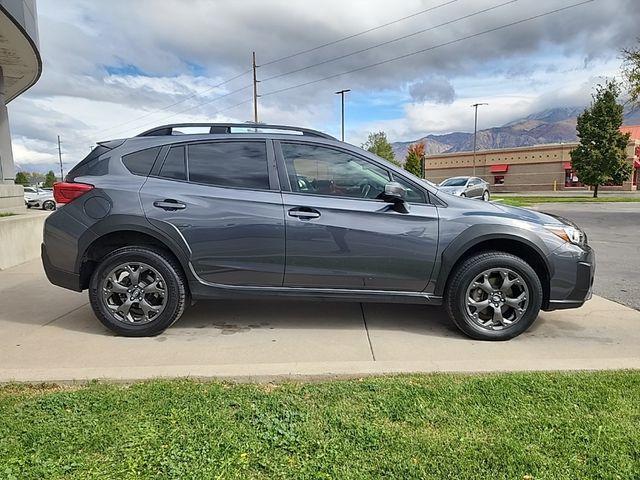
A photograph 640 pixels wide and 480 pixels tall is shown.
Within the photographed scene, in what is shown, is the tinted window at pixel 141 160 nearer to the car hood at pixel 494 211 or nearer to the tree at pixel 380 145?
the car hood at pixel 494 211

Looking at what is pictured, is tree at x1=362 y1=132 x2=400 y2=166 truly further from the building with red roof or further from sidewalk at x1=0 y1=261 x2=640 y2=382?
sidewalk at x1=0 y1=261 x2=640 y2=382

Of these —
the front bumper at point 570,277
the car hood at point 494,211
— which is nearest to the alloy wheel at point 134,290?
the car hood at point 494,211

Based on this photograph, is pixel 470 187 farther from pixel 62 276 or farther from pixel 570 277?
pixel 62 276

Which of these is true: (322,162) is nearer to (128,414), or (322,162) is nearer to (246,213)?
(246,213)

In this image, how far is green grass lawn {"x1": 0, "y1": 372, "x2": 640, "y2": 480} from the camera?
2.22 meters

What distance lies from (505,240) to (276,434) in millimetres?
2669

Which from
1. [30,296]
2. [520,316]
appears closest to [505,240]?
[520,316]

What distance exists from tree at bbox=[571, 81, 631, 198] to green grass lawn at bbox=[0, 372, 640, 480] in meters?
35.3

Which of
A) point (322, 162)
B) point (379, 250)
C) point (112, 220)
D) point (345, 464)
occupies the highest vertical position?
point (322, 162)

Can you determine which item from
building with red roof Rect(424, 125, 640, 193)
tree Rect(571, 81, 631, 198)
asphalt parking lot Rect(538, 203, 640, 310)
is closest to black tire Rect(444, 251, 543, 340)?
asphalt parking lot Rect(538, 203, 640, 310)

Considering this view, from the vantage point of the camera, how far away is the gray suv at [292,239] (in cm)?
398

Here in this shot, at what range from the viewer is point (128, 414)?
2.69 m

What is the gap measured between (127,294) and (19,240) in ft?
17.1

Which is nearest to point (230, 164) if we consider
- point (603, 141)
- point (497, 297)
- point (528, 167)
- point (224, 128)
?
point (224, 128)
